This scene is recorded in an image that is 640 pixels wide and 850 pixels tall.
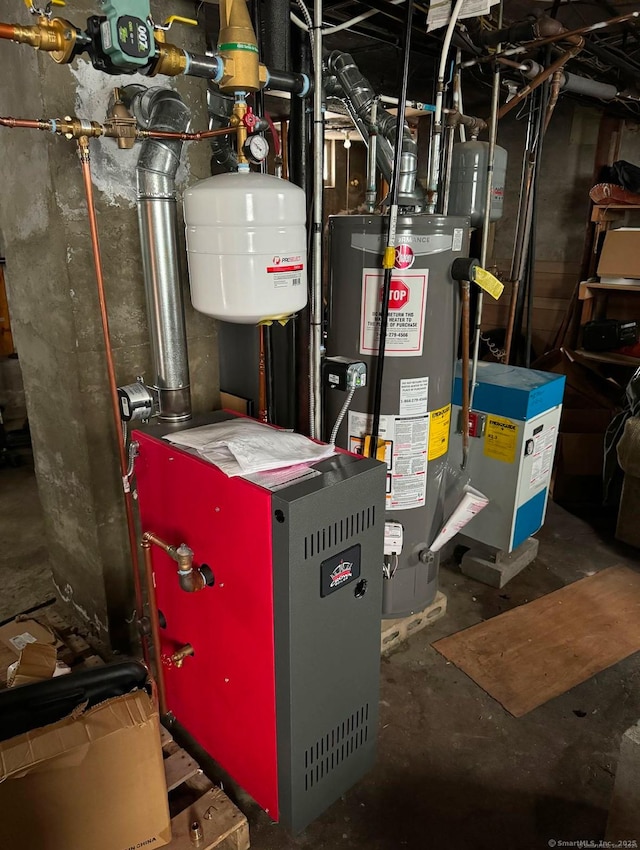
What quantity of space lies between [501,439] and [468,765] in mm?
1168

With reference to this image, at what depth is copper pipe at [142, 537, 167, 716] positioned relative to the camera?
4.83 ft

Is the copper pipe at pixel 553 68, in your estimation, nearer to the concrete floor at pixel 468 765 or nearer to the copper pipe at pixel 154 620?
the concrete floor at pixel 468 765

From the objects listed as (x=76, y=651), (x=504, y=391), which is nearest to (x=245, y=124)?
(x=504, y=391)

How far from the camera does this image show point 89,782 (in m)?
1.09

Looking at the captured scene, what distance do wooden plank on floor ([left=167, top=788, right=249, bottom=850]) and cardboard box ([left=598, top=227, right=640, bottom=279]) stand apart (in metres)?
3.13

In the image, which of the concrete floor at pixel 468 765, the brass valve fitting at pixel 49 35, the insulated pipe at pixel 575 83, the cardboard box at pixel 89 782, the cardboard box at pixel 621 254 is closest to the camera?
the cardboard box at pixel 89 782

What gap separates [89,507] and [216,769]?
2.78 ft

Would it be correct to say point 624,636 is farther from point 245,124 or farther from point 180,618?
point 245,124

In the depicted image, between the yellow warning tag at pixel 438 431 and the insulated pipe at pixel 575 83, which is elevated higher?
the insulated pipe at pixel 575 83

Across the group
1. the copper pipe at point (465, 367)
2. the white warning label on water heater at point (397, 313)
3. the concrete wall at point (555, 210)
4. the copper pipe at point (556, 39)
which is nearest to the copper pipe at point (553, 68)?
the copper pipe at point (556, 39)

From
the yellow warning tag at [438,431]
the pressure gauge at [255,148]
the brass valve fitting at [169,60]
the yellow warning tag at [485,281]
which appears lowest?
the yellow warning tag at [438,431]

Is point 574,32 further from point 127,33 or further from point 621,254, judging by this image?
point 127,33

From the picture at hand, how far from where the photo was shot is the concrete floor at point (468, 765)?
147cm

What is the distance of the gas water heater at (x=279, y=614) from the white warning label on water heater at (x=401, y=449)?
53cm
